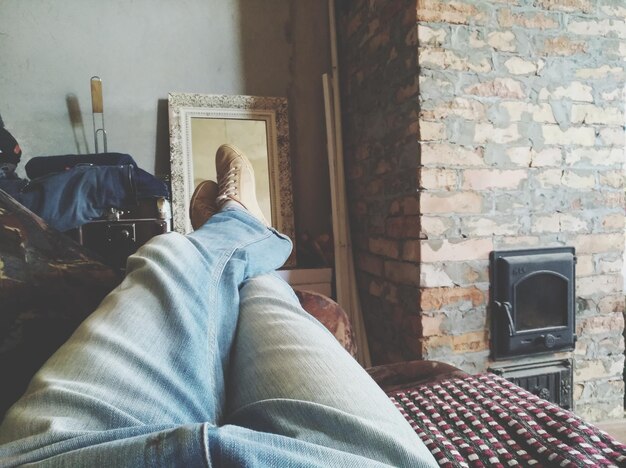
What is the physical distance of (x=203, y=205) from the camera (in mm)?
1400

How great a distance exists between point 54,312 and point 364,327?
1.53 metres

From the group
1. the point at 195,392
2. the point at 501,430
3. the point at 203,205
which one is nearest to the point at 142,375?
the point at 195,392

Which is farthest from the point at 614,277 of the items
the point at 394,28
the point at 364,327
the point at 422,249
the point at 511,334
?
the point at 394,28

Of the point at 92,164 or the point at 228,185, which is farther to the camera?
the point at 92,164

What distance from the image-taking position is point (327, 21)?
7.24 feet

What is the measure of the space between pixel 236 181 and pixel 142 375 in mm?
1102

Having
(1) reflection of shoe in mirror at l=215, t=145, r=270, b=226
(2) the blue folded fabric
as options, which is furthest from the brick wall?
(2) the blue folded fabric

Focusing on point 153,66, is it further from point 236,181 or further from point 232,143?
point 236,181

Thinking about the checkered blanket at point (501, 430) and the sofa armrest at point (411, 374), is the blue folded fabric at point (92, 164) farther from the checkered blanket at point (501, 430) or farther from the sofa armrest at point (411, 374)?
the checkered blanket at point (501, 430)

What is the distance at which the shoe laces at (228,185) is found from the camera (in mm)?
1333

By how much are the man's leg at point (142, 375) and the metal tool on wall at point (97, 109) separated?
1508 mm

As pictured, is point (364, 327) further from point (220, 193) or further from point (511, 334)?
point (220, 193)

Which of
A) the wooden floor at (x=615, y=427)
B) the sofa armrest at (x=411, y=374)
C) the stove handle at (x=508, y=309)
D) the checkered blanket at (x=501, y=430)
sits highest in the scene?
the checkered blanket at (x=501, y=430)

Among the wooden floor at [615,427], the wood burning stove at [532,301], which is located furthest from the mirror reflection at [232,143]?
the wooden floor at [615,427]
